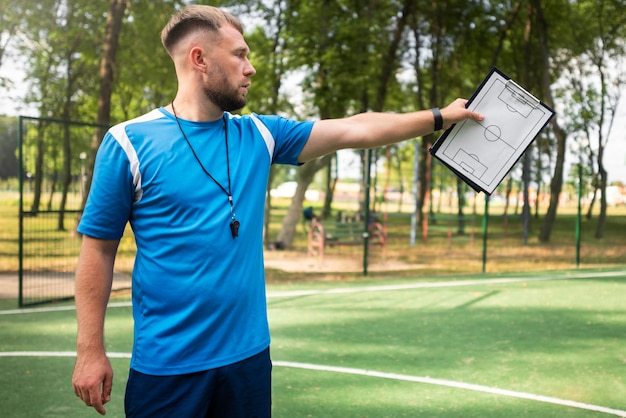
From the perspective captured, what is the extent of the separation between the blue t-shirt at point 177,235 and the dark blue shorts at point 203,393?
0.03 meters

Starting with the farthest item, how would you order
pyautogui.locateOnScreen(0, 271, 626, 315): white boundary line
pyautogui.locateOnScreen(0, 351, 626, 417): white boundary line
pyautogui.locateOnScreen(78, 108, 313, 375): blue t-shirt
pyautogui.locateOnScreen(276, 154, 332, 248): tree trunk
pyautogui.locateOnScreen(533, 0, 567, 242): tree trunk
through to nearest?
pyautogui.locateOnScreen(533, 0, 567, 242): tree trunk, pyautogui.locateOnScreen(276, 154, 332, 248): tree trunk, pyautogui.locateOnScreen(0, 271, 626, 315): white boundary line, pyautogui.locateOnScreen(0, 351, 626, 417): white boundary line, pyautogui.locateOnScreen(78, 108, 313, 375): blue t-shirt

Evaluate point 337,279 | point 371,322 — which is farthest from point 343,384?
point 337,279

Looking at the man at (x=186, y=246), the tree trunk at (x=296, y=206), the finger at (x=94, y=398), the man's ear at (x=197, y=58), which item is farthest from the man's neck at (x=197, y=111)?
the tree trunk at (x=296, y=206)

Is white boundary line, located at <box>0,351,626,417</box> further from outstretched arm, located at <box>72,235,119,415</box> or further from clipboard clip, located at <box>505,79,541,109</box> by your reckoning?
outstretched arm, located at <box>72,235,119,415</box>

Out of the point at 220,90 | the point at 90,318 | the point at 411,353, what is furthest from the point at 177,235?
the point at 411,353

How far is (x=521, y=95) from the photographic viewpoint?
268 centimetres

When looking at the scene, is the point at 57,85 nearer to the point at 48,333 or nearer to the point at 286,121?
the point at 48,333

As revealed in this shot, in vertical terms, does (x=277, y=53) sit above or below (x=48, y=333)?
above

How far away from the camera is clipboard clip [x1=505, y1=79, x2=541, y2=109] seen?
2668 millimetres

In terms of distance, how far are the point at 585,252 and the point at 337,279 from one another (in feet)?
30.0

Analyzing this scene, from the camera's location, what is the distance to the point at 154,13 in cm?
1939

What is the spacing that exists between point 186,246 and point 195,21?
2.41ft

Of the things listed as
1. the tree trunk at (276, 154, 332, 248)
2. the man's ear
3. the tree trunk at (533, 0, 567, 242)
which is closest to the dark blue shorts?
the man's ear

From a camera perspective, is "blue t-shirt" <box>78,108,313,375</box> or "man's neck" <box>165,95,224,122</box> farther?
"man's neck" <box>165,95,224,122</box>
